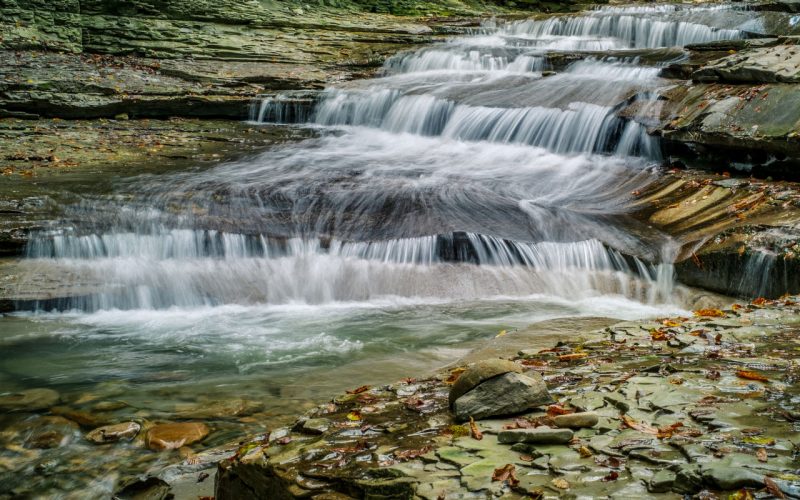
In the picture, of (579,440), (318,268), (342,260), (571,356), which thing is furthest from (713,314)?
(318,268)

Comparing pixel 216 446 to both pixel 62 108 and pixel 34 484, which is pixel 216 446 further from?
pixel 62 108

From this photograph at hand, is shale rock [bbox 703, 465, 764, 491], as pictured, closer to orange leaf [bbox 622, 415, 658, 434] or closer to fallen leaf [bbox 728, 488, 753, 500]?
fallen leaf [bbox 728, 488, 753, 500]

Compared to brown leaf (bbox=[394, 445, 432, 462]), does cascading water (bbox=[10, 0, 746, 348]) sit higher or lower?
higher

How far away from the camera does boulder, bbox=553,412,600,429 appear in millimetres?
3283

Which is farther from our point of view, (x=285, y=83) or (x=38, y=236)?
(x=285, y=83)

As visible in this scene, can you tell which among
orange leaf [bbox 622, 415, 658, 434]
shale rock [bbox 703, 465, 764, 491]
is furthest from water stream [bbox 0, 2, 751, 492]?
shale rock [bbox 703, 465, 764, 491]

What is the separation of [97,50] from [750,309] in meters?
15.2

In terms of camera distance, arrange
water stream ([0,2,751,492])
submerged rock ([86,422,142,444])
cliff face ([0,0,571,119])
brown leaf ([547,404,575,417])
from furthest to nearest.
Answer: cliff face ([0,0,571,119]) → water stream ([0,2,751,492]) → submerged rock ([86,422,142,444]) → brown leaf ([547,404,575,417])

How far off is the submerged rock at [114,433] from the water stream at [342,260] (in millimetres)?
240

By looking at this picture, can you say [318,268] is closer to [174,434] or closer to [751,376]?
[174,434]

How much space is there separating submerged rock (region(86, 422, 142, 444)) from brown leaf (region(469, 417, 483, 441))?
246cm

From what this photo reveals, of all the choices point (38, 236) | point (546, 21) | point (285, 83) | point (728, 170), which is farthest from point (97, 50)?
point (728, 170)

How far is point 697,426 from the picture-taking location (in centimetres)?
318

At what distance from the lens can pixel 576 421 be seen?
10.8 ft
